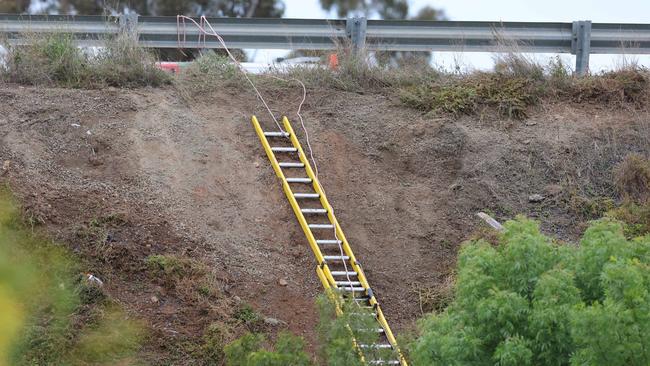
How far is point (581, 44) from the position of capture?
44.8ft

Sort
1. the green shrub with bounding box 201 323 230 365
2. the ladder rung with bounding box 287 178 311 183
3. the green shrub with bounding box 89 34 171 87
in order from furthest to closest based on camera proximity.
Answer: the green shrub with bounding box 89 34 171 87 → the ladder rung with bounding box 287 178 311 183 → the green shrub with bounding box 201 323 230 365

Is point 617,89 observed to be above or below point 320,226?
above

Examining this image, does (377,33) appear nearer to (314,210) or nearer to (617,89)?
(617,89)

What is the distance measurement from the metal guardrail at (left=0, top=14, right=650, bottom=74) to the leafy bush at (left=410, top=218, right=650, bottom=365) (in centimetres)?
762

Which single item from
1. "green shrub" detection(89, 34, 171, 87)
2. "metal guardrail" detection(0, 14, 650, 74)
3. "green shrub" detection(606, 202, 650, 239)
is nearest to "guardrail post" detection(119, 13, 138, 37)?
"metal guardrail" detection(0, 14, 650, 74)

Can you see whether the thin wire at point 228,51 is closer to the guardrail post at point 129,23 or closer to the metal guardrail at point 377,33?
the metal guardrail at point 377,33

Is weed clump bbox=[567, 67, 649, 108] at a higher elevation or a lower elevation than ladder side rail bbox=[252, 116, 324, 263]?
higher

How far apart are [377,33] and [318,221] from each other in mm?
4058

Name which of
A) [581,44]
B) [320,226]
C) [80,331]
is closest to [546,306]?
[80,331]

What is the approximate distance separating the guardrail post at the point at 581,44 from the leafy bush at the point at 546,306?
25.7ft

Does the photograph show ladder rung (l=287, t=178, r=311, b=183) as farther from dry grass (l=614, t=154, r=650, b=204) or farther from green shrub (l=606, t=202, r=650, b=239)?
dry grass (l=614, t=154, r=650, b=204)

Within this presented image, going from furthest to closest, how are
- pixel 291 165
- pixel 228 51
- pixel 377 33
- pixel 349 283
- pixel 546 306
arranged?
pixel 377 33
pixel 228 51
pixel 291 165
pixel 349 283
pixel 546 306

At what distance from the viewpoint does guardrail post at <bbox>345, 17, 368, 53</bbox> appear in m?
13.5

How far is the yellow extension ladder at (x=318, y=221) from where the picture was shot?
957 cm
